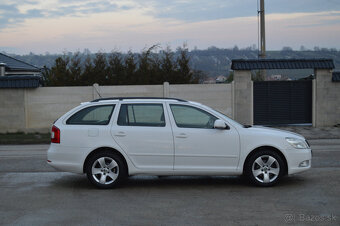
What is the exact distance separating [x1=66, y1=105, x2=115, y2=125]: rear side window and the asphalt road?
46.7 inches

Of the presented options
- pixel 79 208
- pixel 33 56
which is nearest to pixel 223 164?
pixel 79 208

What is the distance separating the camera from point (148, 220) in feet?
20.1

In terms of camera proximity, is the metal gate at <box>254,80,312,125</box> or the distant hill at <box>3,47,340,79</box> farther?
the distant hill at <box>3,47,340,79</box>

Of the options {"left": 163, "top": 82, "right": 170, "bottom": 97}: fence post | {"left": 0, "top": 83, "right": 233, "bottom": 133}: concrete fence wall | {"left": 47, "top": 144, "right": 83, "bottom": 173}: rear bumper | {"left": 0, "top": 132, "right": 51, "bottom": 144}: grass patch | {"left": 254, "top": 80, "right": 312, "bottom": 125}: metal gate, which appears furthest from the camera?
{"left": 254, "top": 80, "right": 312, "bottom": 125}: metal gate

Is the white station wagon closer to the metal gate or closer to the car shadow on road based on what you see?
the car shadow on road

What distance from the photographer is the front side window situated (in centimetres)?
815

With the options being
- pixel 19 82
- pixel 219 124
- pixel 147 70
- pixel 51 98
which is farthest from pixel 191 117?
pixel 147 70

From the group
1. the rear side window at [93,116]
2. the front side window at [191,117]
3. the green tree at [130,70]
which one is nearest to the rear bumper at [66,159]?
the rear side window at [93,116]

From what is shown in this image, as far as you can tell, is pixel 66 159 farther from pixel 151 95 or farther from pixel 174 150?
pixel 151 95

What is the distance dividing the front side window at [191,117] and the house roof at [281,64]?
504 inches

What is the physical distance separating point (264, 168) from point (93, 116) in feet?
10.5

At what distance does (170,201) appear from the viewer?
7.20 metres

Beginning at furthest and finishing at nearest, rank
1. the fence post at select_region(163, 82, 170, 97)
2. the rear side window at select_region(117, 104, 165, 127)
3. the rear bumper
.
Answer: the fence post at select_region(163, 82, 170, 97), the rear side window at select_region(117, 104, 165, 127), the rear bumper

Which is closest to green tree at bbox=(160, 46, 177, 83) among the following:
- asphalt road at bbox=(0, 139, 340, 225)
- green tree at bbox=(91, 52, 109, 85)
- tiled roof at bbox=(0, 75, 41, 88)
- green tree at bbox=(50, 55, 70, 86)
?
green tree at bbox=(91, 52, 109, 85)
